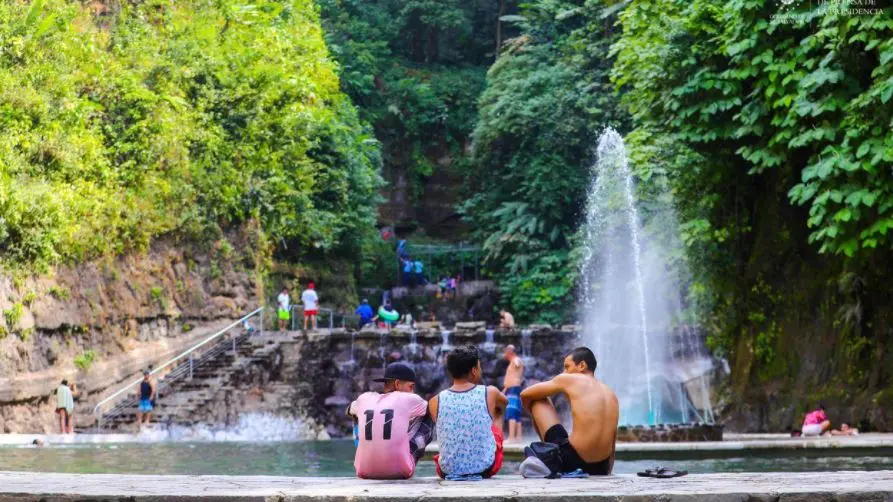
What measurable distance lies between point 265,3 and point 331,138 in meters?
5.05

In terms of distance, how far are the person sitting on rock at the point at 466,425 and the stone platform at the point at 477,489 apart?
1.48ft

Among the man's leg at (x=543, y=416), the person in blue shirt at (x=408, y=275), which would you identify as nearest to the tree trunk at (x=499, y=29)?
the person in blue shirt at (x=408, y=275)

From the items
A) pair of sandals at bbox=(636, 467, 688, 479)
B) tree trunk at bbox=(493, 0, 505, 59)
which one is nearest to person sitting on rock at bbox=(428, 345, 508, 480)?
pair of sandals at bbox=(636, 467, 688, 479)

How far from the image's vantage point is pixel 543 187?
42406 mm

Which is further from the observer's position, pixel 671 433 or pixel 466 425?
pixel 671 433

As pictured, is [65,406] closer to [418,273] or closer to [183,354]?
[183,354]

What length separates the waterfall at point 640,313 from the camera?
28234mm

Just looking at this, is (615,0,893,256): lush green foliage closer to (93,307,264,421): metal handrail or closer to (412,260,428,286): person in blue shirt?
(93,307,264,421): metal handrail

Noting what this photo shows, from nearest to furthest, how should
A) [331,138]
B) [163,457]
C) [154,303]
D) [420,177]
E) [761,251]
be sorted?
[163,457] < [761,251] < [154,303] < [331,138] < [420,177]

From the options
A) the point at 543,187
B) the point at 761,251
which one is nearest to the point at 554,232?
the point at 543,187

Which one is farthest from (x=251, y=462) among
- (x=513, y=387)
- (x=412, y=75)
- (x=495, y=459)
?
(x=412, y=75)

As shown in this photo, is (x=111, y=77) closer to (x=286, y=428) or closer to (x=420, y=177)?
(x=286, y=428)

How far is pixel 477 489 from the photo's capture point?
6738 millimetres

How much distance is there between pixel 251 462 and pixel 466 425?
931cm
